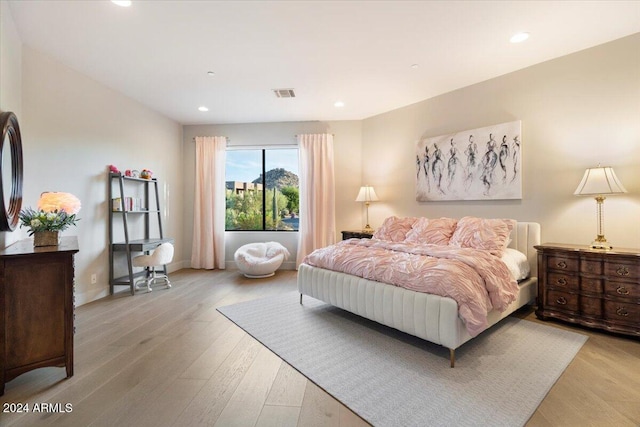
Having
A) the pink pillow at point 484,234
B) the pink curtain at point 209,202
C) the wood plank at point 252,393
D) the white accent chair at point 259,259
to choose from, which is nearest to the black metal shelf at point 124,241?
the pink curtain at point 209,202

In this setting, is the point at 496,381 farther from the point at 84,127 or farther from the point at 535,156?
the point at 84,127

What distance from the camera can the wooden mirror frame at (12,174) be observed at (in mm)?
2273

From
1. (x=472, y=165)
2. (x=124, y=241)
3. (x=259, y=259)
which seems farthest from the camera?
(x=259, y=259)

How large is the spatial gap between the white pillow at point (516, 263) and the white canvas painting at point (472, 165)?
2.48ft

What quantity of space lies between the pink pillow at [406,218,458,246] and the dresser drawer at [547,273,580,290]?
103 cm

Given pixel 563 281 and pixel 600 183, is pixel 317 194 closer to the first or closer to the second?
pixel 563 281

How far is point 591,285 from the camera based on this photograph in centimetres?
273

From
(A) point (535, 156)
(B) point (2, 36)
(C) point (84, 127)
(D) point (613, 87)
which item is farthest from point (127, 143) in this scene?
(D) point (613, 87)

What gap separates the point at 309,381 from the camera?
6.59 ft

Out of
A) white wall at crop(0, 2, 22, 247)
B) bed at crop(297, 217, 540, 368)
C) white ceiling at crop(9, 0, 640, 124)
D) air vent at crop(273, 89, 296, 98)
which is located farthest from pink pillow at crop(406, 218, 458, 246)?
white wall at crop(0, 2, 22, 247)

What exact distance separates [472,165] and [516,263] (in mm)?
1465

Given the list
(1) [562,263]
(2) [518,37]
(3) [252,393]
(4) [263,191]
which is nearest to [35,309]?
(3) [252,393]

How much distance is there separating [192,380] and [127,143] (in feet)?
12.5

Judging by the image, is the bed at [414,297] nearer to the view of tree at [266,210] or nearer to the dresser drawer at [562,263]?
the dresser drawer at [562,263]
